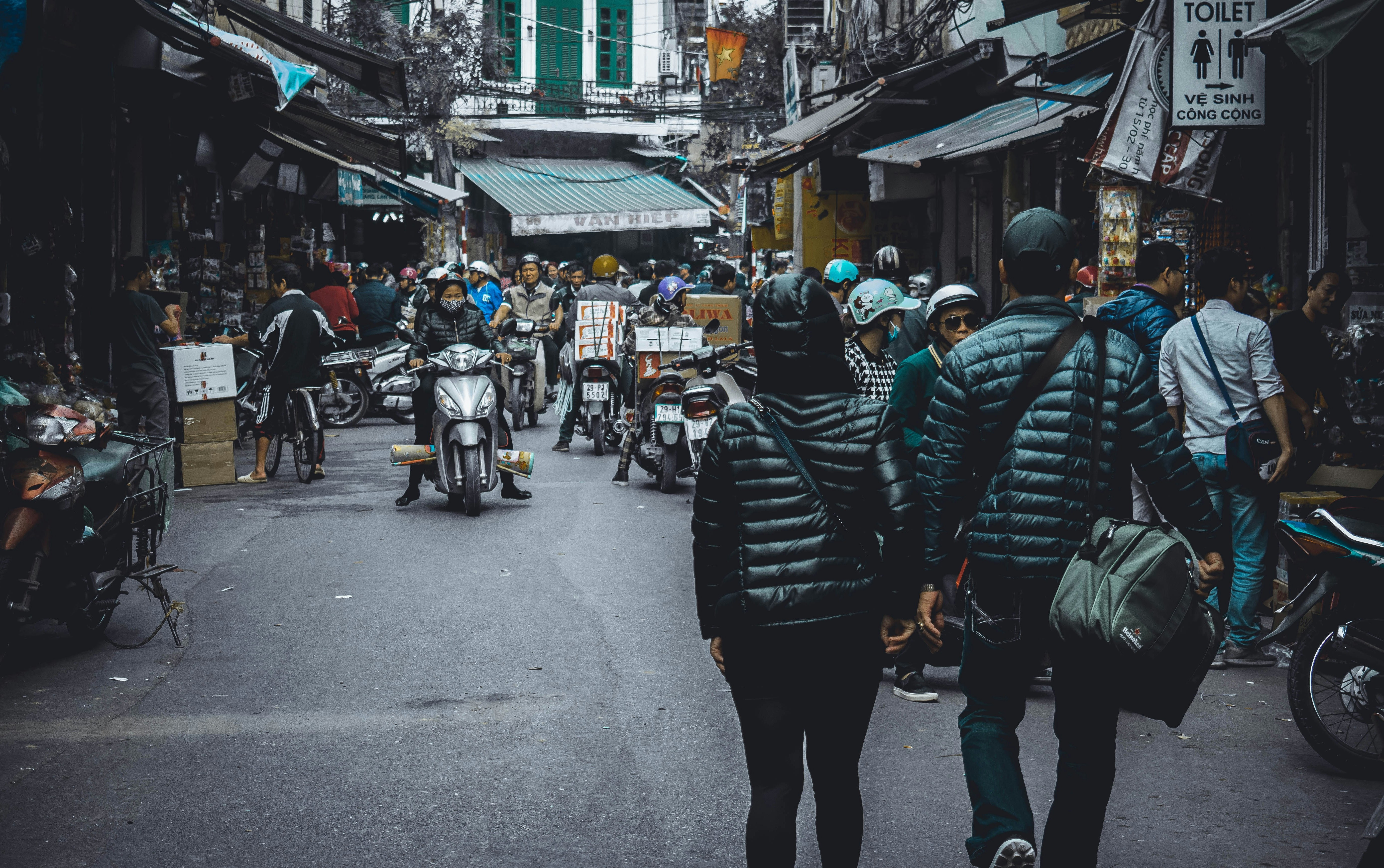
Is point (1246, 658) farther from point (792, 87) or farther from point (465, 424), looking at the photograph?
point (792, 87)

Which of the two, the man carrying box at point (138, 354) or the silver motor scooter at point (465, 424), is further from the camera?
the man carrying box at point (138, 354)

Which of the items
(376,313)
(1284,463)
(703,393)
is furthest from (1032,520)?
(376,313)

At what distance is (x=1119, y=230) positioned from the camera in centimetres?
997

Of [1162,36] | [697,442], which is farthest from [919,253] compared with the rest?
[1162,36]

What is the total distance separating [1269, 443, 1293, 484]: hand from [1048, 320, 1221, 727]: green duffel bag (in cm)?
301

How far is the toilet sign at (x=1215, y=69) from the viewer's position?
7.95 metres

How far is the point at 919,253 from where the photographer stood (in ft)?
77.6

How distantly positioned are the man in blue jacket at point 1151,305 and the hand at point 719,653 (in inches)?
146

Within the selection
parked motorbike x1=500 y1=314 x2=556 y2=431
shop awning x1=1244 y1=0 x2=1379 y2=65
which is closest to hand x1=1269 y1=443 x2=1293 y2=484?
shop awning x1=1244 y1=0 x2=1379 y2=65

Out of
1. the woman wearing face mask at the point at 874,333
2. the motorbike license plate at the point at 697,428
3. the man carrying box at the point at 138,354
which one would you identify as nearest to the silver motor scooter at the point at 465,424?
the motorbike license plate at the point at 697,428

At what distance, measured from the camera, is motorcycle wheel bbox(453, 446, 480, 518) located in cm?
1083

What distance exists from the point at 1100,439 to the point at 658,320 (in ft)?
33.1

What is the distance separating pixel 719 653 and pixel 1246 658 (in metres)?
4.20

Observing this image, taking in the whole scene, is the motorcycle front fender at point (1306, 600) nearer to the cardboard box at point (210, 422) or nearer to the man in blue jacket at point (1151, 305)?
the man in blue jacket at point (1151, 305)
